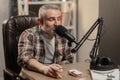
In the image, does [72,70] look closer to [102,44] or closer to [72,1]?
[102,44]

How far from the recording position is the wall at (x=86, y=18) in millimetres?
Answer: 3254

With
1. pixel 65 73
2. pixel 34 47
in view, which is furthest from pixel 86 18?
pixel 65 73

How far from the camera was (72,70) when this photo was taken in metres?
1.61

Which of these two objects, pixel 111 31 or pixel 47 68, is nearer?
pixel 111 31

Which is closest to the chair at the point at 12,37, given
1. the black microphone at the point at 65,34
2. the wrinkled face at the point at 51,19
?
the wrinkled face at the point at 51,19

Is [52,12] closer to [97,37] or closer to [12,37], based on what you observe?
[97,37]

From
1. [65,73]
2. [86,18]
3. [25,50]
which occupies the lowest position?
[65,73]

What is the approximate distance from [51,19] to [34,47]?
0.29 m

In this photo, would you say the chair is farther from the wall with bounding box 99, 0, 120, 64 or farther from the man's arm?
the wall with bounding box 99, 0, 120, 64

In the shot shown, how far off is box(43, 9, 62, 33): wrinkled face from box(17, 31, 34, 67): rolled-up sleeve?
20cm

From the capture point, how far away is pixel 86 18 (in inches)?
136

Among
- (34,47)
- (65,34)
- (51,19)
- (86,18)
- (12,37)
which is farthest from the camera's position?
(86,18)

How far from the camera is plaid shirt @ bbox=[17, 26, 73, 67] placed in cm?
180

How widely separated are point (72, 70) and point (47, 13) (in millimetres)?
450
